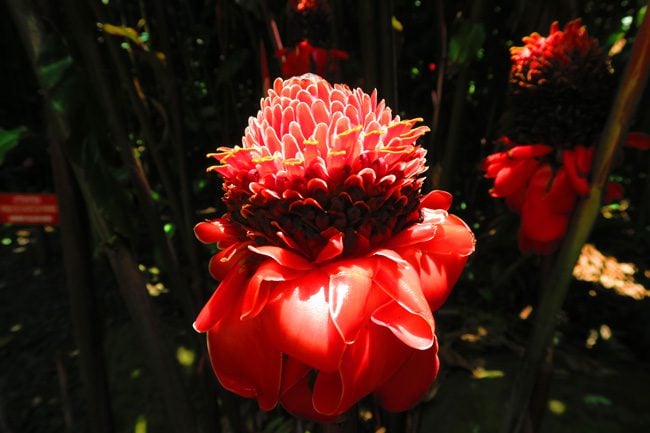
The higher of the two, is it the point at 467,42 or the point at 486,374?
the point at 467,42

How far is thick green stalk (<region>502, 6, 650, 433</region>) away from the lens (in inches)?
17.1

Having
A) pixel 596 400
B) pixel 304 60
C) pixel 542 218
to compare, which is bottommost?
pixel 596 400

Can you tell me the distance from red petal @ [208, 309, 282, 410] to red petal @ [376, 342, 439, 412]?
10 cm

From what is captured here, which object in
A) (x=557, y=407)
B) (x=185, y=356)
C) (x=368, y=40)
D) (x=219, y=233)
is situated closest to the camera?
(x=219, y=233)

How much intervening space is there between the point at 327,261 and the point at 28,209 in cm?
73

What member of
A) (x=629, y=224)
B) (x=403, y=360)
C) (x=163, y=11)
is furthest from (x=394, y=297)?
(x=629, y=224)

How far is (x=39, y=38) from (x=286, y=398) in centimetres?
45

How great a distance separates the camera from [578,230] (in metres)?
0.50

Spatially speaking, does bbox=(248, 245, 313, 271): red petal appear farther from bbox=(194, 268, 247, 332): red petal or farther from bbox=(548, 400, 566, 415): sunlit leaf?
bbox=(548, 400, 566, 415): sunlit leaf

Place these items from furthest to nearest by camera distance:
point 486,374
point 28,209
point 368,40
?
point 486,374
point 28,209
point 368,40

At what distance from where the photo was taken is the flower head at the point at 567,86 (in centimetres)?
74

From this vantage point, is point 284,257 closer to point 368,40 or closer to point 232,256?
point 232,256

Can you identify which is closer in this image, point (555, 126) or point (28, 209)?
point (555, 126)

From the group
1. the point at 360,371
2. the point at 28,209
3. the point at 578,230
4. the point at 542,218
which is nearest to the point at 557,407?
the point at 542,218
